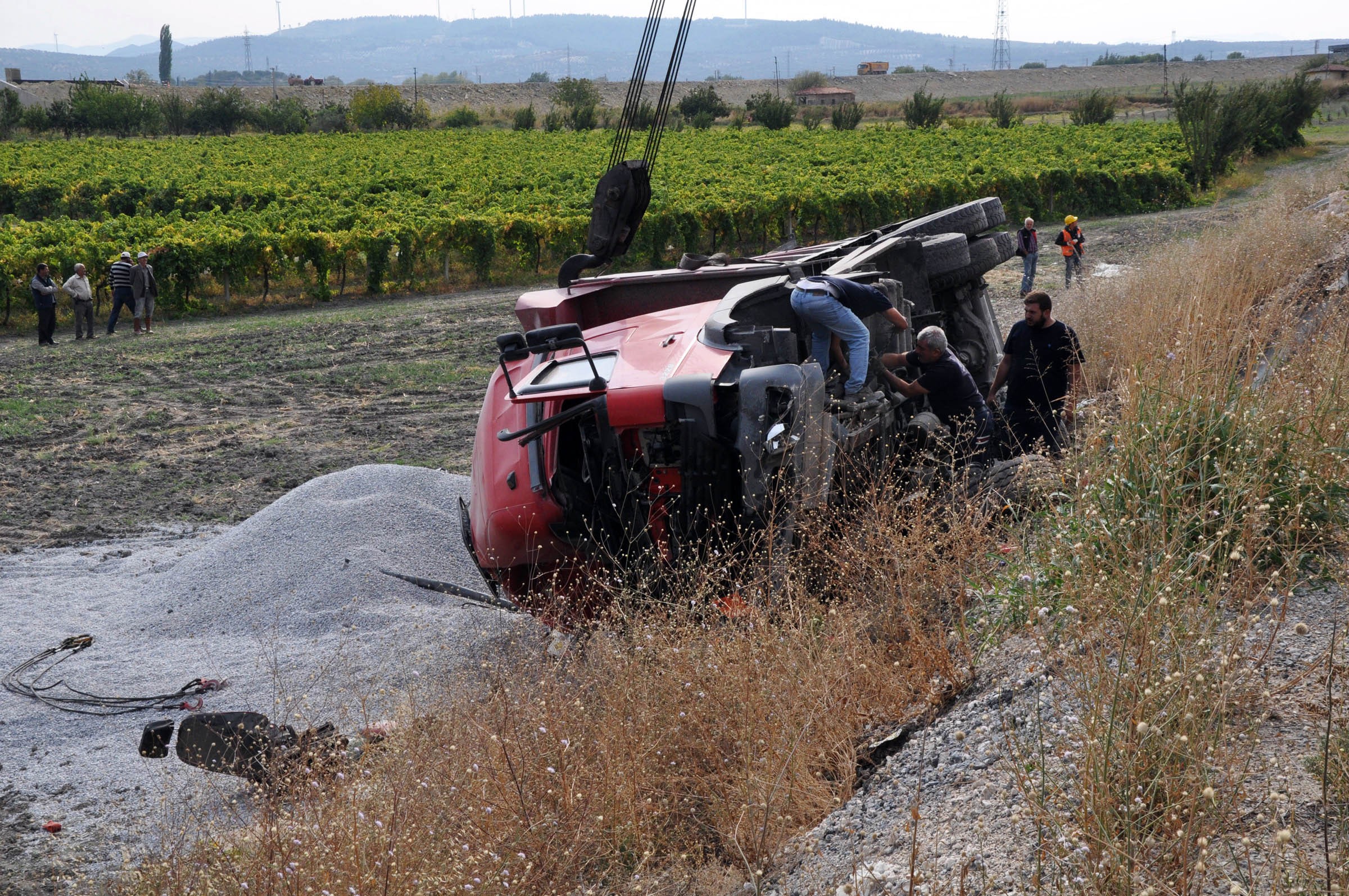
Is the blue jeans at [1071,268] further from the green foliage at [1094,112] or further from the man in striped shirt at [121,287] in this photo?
the green foliage at [1094,112]

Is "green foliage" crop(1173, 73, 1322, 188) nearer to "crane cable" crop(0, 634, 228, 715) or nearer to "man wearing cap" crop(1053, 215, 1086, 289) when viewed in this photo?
"man wearing cap" crop(1053, 215, 1086, 289)

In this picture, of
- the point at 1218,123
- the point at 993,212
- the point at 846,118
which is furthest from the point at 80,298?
the point at 846,118

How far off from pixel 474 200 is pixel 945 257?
2269 centimetres

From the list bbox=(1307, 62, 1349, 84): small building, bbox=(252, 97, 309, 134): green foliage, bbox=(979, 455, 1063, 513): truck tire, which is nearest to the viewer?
bbox=(979, 455, 1063, 513): truck tire

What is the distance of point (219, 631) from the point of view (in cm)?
700

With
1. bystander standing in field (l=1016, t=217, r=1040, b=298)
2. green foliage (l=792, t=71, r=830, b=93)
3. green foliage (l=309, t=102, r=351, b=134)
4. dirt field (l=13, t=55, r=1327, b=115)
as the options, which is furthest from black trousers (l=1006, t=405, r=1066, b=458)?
green foliage (l=792, t=71, r=830, b=93)

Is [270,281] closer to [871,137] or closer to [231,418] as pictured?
[231,418]

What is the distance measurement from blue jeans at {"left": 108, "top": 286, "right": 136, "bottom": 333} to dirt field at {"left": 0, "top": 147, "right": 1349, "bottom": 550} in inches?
12.7

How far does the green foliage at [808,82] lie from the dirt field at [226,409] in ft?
285

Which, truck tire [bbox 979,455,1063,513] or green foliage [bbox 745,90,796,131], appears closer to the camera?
truck tire [bbox 979,455,1063,513]

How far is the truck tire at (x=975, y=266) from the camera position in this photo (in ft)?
28.2

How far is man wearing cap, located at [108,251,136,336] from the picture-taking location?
1875cm

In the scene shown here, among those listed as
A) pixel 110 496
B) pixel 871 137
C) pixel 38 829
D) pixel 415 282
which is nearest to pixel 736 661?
pixel 38 829

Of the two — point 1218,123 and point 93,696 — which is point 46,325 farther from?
point 1218,123
